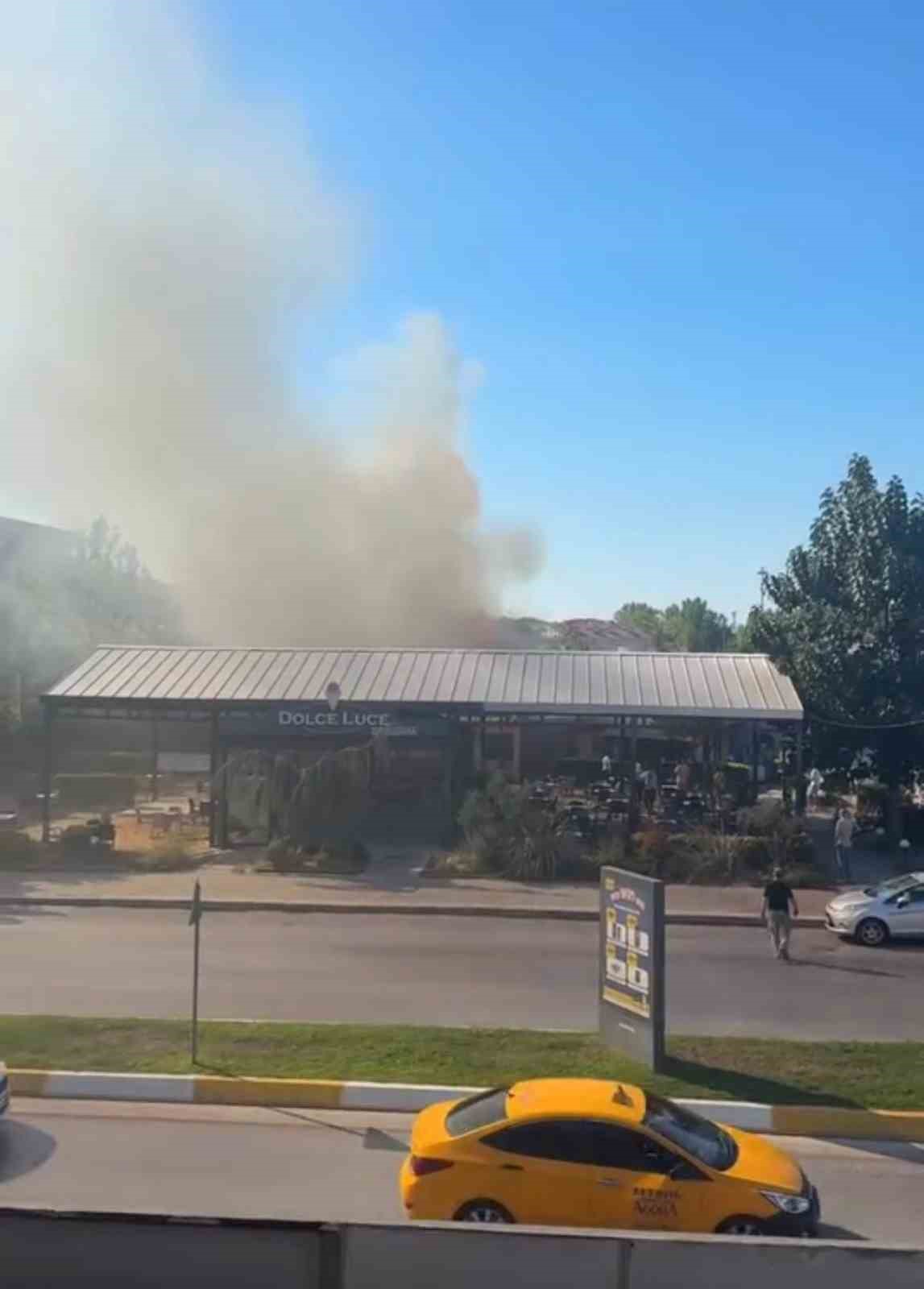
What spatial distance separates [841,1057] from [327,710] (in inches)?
721

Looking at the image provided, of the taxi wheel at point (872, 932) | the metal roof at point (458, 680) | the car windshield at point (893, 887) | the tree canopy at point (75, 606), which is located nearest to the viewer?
the taxi wheel at point (872, 932)

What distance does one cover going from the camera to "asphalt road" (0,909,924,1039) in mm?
15492

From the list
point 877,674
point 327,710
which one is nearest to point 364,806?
point 327,710

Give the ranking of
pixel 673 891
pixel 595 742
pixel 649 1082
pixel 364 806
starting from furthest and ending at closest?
pixel 595 742 → pixel 364 806 → pixel 673 891 → pixel 649 1082

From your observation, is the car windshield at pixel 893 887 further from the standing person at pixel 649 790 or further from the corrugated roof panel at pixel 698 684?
the standing person at pixel 649 790

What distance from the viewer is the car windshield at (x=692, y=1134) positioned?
8805 millimetres

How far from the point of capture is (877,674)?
106 feet

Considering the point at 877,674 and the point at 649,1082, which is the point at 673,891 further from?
the point at 649,1082

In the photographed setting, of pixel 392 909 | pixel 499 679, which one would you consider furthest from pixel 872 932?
pixel 499 679

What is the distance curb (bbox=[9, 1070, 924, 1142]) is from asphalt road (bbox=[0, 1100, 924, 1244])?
16cm

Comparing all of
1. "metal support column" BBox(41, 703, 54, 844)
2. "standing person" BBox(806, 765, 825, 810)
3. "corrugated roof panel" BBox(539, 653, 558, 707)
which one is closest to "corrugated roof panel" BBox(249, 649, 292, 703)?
"metal support column" BBox(41, 703, 54, 844)

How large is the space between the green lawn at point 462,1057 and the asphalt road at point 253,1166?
75cm

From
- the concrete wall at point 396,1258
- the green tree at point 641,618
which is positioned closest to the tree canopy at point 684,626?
the green tree at point 641,618

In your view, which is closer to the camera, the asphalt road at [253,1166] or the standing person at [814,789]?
the asphalt road at [253,1166]
